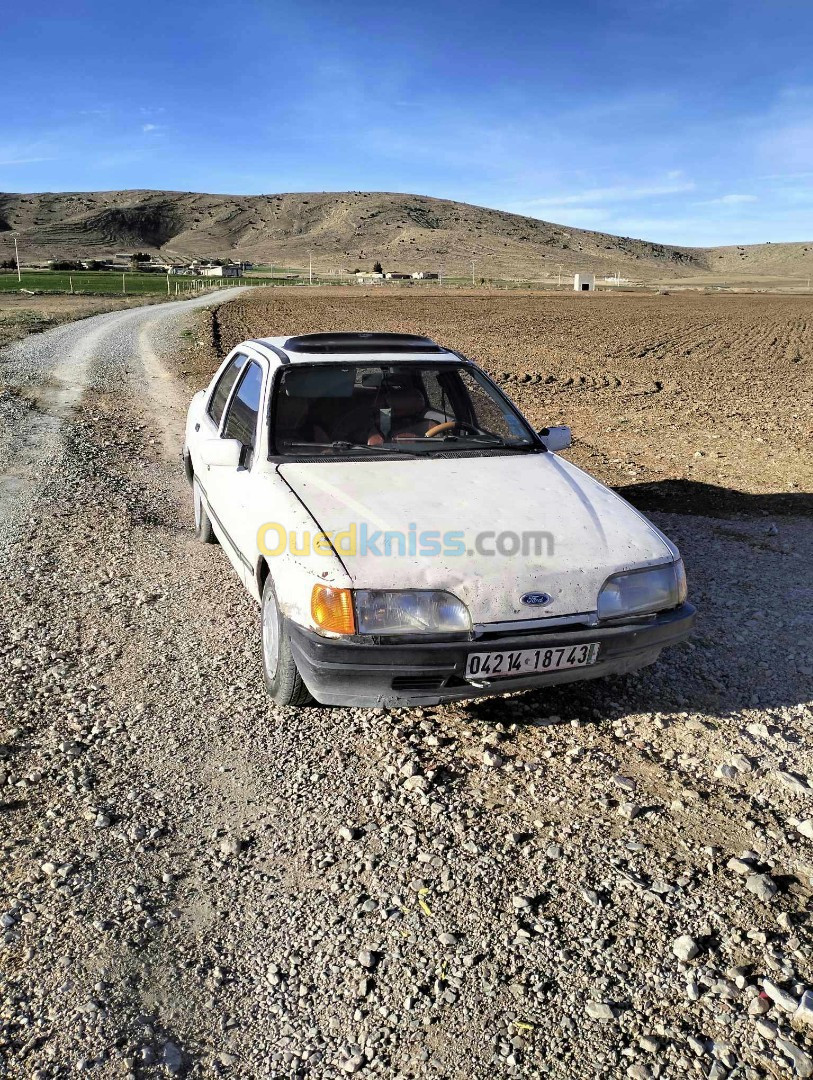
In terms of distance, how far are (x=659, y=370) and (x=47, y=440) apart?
13015 millimetres

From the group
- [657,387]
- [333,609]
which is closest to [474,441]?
[333,609]

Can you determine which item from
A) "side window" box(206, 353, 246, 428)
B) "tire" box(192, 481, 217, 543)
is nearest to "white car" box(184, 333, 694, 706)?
"side window" box(206, 353, 246, 428)

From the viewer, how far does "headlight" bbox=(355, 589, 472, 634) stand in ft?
10.4

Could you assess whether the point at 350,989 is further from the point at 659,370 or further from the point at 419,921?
the point at 659,370

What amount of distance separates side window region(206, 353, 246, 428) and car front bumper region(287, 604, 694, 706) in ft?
8.36

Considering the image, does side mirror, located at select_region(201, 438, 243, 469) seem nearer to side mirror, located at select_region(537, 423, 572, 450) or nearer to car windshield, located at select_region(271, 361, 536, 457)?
car windshield, located at select_region(271, 361, 536, 457)

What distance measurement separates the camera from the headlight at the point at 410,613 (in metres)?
3.17

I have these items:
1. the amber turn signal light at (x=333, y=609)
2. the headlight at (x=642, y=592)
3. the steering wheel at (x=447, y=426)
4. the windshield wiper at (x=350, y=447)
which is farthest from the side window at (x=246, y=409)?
the headlight at (x=642, y=592)

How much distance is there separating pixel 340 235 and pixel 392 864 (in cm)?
17229

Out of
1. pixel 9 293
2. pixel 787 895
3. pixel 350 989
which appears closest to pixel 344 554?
pixel 350 989

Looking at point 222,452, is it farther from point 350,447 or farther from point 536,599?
point 536,599

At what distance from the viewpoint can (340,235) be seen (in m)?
163

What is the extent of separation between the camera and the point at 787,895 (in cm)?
277

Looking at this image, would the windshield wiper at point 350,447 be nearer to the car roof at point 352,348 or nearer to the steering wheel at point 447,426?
the steering wheel at point 447,426
